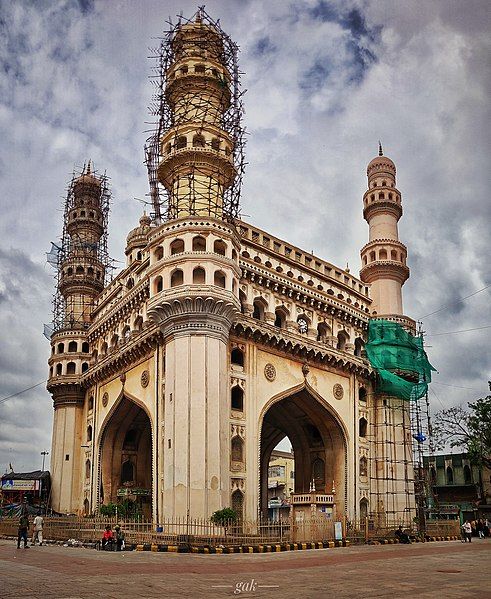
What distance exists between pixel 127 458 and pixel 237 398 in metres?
13.9

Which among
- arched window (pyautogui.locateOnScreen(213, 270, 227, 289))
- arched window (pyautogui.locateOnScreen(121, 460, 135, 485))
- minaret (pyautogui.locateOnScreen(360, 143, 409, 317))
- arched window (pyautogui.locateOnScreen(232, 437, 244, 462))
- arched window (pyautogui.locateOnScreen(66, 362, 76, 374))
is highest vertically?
minaret (pyautogui.locateOnScreen(360, 143, 409, 317))

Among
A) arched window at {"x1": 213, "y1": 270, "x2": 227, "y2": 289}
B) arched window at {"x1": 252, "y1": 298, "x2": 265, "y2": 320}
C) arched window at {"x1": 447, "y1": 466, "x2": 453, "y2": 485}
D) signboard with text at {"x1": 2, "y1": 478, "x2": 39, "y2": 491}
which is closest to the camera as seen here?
arched window at {"x1": 213, "y1": 270, "x2": 227, "y2": 289}

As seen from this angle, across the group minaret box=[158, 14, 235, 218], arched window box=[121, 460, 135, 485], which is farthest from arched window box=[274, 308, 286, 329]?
arched window box=[121, 460, 135, 485]

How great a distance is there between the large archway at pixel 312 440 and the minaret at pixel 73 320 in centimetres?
1434

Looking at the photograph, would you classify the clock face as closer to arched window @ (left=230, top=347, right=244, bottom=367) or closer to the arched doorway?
arched window @ (left=230, top=347, right=244, bottom=367)

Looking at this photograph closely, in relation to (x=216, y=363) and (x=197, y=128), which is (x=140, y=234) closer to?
(x=197, y=128)

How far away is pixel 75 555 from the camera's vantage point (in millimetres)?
25266

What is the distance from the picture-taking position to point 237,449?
3747 cm

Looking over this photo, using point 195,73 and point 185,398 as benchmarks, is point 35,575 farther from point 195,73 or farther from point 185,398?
point 195,73

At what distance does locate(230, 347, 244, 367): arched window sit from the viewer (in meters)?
39.2

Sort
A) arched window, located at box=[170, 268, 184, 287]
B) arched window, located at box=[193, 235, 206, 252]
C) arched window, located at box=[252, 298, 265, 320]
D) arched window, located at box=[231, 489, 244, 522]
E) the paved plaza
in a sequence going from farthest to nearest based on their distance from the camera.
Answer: arched window, located at box=[252, 298, 265, 320] < arched window, located at box=[193, 235, 206, 252] < arched window, located at box=[170, 268, 184, 287] < arched window, located at box=[231, 489, 244, 522] < the paved plaza

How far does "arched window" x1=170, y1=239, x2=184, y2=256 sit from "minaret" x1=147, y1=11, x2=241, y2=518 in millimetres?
56

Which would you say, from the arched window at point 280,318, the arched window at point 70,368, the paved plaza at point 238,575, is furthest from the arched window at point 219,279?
the arched window at point 70,368

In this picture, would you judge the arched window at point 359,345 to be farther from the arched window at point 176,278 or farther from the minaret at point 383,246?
the arched window at point 176,278
